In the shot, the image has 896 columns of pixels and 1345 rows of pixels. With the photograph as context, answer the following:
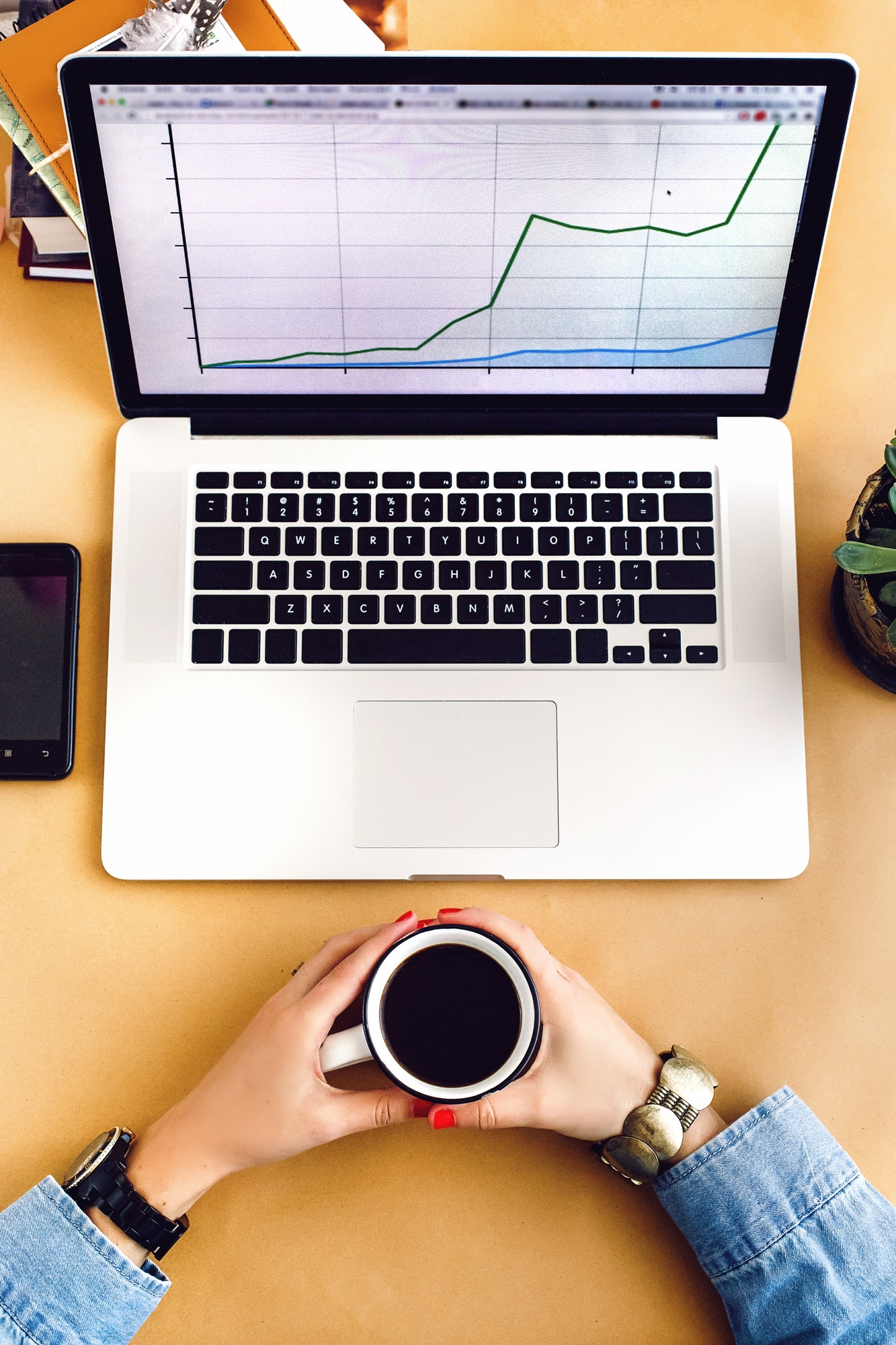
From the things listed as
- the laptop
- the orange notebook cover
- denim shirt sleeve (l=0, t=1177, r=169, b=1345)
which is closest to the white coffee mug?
the laptop

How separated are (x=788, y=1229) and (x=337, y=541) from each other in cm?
62

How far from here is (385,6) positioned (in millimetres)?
787

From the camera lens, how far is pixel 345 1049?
597mm

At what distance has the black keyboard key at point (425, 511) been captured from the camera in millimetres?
767

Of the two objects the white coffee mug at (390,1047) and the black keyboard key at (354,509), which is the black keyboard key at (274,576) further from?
the white coffee mug at (390,1047)

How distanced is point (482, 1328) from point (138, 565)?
645mm

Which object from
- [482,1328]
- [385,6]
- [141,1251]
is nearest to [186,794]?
[141,1251]

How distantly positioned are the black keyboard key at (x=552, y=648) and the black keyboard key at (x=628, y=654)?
0.04 metres

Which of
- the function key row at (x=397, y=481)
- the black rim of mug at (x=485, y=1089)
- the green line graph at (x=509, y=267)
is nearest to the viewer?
the black rim of mug at (x=485, y=1089)

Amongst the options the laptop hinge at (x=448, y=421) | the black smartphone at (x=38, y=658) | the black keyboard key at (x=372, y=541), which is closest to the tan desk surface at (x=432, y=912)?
the black smartphone at (x=38, y=658)

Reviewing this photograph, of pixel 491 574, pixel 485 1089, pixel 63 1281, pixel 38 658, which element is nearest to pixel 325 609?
pixel 491 574

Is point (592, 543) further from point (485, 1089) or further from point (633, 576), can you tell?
point (485, 1089)

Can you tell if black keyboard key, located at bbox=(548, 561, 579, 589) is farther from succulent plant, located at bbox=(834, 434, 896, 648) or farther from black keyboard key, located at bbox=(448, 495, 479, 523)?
succulent plant, located at bbox=(834, 434, 896, 648)

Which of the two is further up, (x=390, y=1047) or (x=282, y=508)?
(x=282, y=508)
